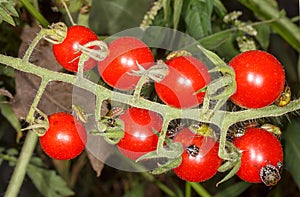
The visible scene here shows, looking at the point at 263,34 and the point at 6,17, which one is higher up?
the point at 263,34

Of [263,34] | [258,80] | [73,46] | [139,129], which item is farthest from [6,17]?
→ [263,34]

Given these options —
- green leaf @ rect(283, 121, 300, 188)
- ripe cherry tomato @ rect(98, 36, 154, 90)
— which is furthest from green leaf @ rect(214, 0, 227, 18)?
ripe cherry tomato @ rect(98, 36, 154, 90)

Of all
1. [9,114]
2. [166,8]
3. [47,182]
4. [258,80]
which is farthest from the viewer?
[47,182]

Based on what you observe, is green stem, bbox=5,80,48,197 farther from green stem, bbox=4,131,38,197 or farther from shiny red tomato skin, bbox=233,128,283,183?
shiny red tomato skin, bbox=233,128,283,183

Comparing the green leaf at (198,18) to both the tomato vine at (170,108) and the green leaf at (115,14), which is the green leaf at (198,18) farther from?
the tomato vine at (170,108)

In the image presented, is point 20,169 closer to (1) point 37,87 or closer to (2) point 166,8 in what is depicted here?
(1) point 37,87
